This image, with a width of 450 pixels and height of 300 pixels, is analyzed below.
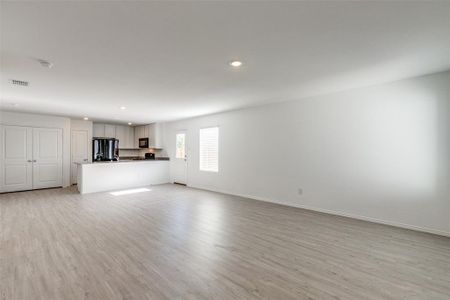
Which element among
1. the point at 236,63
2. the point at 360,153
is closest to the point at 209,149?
the point at 360,153

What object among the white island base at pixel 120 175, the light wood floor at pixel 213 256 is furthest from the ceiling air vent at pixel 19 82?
the white island base at pixel 120 175

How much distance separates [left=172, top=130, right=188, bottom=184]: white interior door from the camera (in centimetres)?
796

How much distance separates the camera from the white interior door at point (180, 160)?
796 cm

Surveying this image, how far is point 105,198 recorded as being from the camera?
579 cm

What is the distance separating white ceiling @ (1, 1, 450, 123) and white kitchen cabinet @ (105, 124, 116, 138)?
488 centimetres

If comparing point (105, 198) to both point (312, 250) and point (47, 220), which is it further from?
point (312, 250)

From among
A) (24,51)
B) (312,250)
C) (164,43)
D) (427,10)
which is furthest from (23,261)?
(427,10)

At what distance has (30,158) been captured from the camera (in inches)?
269

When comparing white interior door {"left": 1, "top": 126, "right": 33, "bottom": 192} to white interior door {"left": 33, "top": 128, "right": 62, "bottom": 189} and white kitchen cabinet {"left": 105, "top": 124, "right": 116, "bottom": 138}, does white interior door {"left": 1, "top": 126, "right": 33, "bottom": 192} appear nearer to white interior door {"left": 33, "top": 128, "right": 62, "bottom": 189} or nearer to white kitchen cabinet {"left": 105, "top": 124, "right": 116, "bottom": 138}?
white interior door {"left": 33, "top": 128, "right": 62, "bottom": 189}

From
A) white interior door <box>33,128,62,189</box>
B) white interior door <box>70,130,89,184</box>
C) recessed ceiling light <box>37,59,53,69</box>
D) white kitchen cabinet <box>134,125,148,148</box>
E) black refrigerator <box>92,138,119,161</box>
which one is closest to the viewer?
recessed ceiling light <box>37,59,53,69</box>

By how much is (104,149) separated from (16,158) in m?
2.50

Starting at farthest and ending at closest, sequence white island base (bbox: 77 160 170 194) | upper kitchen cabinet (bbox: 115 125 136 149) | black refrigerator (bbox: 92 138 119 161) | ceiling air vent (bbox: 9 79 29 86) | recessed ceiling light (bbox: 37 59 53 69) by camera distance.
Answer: upper kitchen cabinet (bbox: 115 125 136 149), black refrigerator (bbox: 92 138 119 161), white island base (bbox: 77 160 170 194), ceiling air vent (bbox: 9 79 29 86), recessed ceiling light (bbox: 37 59 53 69)

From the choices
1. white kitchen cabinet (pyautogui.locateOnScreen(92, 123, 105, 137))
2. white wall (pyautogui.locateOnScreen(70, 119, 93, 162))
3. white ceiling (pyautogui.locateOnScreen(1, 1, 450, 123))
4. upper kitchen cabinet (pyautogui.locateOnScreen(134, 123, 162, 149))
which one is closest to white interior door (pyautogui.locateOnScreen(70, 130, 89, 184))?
white wall (pyautogui.locateOnScreen(70, 119, 93, 162))

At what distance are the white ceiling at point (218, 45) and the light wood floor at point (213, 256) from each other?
2.39 meters
